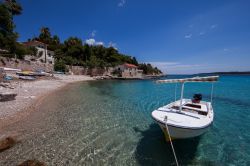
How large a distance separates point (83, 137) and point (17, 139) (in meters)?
3.25

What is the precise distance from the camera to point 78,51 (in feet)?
234

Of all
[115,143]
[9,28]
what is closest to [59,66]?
[9,28]

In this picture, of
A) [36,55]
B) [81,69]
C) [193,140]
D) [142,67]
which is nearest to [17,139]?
[193,140]

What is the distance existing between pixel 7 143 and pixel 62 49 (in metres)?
72.6

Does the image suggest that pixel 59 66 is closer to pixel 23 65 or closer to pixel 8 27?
pixel 23 65

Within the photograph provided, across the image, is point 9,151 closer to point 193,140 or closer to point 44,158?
point 44,158

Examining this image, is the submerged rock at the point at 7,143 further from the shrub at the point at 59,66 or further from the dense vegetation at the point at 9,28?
the shrub at the point at 59,66

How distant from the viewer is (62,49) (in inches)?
2840

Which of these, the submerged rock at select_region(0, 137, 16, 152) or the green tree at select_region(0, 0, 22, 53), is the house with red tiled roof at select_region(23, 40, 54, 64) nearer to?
the green tree at select_region(0, 0, 22, 53)

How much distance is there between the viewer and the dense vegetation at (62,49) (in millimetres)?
35906

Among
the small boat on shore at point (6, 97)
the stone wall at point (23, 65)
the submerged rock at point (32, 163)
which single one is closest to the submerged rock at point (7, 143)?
the submerged rock at point (32, 163)

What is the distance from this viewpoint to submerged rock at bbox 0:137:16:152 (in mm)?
6586

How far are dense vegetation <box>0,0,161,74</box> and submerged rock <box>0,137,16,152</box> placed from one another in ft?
123

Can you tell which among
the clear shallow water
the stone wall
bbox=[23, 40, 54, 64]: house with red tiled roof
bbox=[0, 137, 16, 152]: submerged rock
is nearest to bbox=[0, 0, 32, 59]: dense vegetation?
the stone wall
